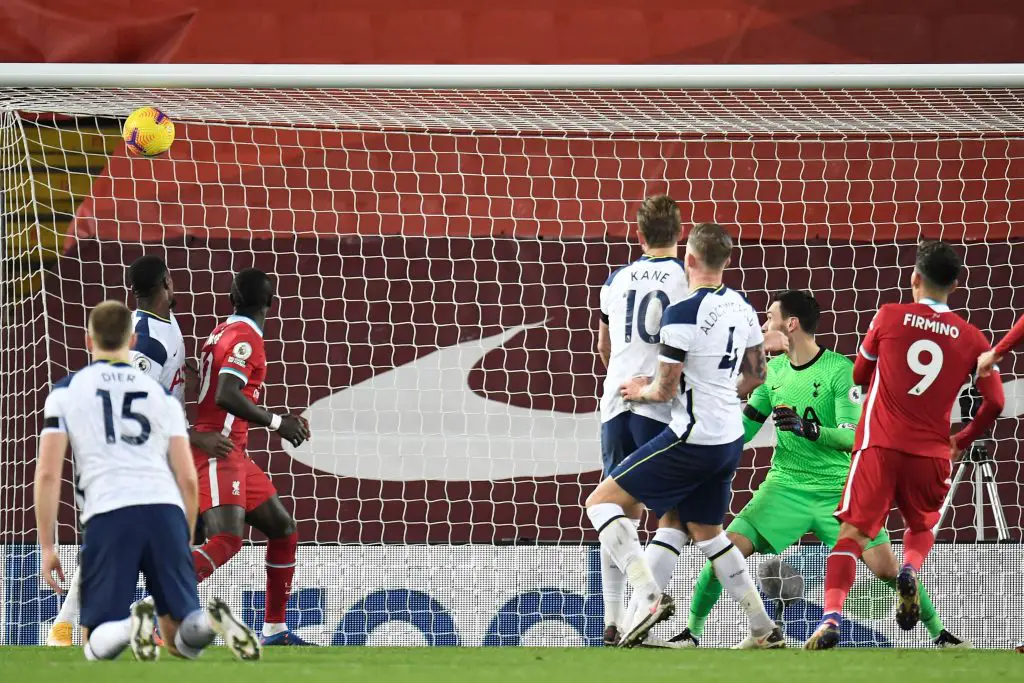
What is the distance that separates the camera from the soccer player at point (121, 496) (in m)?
5.07

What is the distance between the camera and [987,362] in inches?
243

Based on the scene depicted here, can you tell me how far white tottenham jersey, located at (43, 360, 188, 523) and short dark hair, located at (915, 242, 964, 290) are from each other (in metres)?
3.32

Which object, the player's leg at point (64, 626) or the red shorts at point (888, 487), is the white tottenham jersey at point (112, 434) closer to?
the player's leg at point (64, 626)

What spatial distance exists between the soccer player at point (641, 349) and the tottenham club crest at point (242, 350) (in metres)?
1.66

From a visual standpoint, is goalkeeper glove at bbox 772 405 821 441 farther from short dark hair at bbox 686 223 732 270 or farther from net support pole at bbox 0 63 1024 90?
net support pole at bbox 0 63 1024 90

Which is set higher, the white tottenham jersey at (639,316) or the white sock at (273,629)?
the white tottenham jersey at (639,316)

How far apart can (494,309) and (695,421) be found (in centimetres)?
337

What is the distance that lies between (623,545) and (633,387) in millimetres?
690

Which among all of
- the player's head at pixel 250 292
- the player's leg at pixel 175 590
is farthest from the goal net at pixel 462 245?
the player's leg at pixel 175 590

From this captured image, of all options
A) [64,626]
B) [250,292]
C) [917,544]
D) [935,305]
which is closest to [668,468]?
[917,544]

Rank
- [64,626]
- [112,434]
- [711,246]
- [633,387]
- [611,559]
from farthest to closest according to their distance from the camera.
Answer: [64,626] < [611,559] < [633,387] < [711,246] < [112,434]

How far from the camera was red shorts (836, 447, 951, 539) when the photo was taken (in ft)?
20.4

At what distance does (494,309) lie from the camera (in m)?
9.27

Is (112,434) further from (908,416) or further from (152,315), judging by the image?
(908,416)
